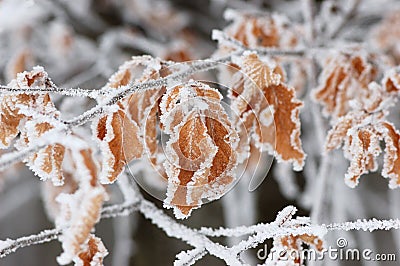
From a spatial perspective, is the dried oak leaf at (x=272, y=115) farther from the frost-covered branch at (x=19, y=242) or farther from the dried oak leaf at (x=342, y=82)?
the frost-covered branch at (x=19, y=242)

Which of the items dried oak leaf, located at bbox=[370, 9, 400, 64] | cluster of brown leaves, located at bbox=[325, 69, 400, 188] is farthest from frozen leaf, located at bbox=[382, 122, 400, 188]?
dried oak leaf, located at bbox=[370, 9, 400, 64]

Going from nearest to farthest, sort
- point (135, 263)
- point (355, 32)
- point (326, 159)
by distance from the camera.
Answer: point (326, 159) < point (355, 32) < point (135, 263)

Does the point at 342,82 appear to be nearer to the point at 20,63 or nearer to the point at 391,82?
the point at 391,82

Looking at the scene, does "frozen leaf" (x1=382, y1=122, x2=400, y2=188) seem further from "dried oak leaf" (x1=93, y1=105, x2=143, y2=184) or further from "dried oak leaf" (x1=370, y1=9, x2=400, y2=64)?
"dried oak leaf" (x1=370, y1=9, x2=400, y2=64)

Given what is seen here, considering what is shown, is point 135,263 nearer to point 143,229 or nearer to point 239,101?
point 143,229

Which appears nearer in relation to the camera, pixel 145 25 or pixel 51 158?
pixel 51 158

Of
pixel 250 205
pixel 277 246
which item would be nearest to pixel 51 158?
pixel 277 246
